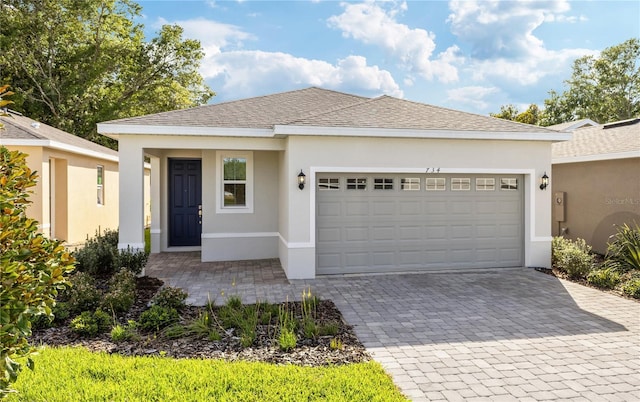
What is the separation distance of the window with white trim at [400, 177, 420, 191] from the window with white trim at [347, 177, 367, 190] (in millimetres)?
863

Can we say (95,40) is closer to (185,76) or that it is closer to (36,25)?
(36,25)

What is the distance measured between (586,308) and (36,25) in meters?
25.3

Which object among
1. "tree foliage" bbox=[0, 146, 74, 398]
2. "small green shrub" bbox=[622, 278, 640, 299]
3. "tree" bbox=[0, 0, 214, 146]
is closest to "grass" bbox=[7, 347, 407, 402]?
"tree foliage" bbox=[0, 146, 74, 398]

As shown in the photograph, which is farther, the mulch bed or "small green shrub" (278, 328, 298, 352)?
"small green shrub" (278, 328, 298, 352)

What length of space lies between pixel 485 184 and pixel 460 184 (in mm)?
635

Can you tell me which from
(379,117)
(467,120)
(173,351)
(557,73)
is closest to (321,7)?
(379,117)

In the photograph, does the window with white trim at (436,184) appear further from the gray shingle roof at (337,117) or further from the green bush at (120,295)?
the green bush at (120,295)

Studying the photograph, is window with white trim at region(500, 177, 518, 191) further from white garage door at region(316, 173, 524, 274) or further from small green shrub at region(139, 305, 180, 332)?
small green shrub at region(139, 305, 180, 332)

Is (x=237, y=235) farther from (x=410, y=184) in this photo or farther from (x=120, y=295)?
(x=120, y=295)

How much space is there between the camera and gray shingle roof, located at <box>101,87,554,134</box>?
30.5 feet

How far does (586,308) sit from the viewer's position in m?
6.96

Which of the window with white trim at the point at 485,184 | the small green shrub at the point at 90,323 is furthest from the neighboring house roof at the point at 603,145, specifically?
the small green shrub at the point at 90,323

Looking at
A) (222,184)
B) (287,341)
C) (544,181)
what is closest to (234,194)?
(222,184)

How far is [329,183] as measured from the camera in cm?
940
